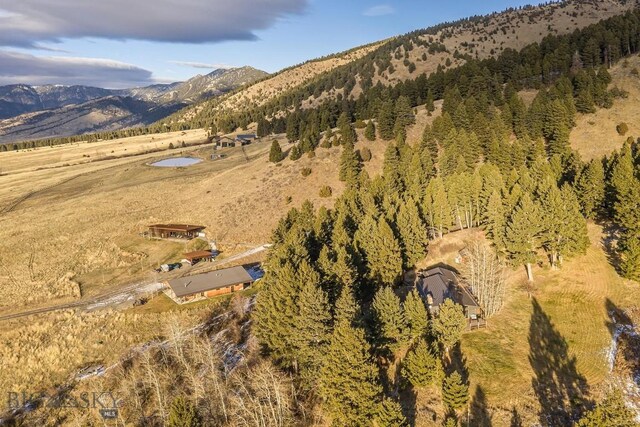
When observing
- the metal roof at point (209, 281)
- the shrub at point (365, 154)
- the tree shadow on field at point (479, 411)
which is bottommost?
the tree shadow on field at point (479, 411)

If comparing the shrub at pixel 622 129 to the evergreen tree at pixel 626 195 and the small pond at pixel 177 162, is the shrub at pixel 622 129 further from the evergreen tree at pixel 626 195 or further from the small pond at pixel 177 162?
the small pond at pixel 177 162

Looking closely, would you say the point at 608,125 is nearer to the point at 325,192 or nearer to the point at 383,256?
the point at 325,192

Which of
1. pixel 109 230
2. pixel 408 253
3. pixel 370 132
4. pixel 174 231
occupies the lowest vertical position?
pixel 174 231

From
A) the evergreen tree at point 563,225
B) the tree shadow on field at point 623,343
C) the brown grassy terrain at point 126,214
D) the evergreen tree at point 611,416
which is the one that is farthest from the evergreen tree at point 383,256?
the brown grassy terrain at point 126,214

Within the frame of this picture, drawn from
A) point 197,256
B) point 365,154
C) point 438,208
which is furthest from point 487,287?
point 365,154

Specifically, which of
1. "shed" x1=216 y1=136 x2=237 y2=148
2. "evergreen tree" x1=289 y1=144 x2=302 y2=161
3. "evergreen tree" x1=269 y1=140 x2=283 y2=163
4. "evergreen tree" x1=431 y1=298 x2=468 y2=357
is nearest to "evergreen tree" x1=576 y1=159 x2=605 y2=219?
"evergreen tree" x1=431 y1=298 x2=468 y2=357
